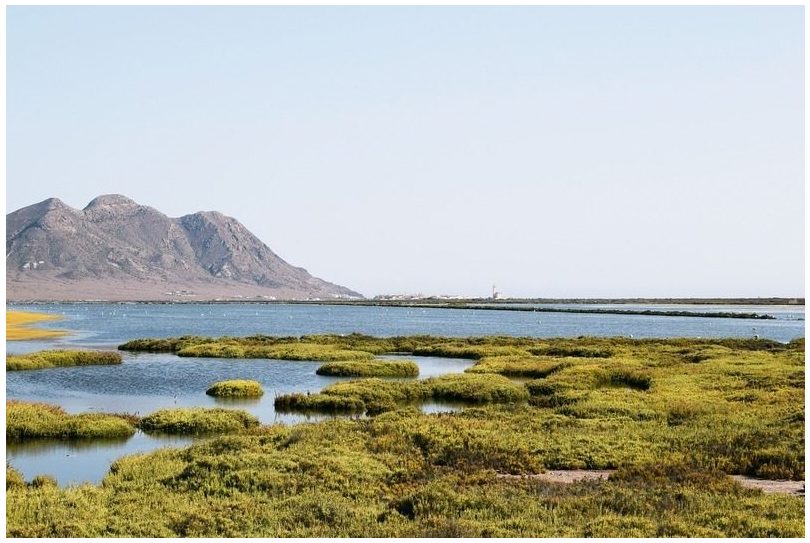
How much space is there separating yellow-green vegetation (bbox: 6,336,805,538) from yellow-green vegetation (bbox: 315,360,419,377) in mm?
18059

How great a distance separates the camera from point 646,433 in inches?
1165

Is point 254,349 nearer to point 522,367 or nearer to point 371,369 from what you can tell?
point 371,369

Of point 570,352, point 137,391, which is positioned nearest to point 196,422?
point 137,391

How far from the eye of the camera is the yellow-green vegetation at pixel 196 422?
34344mm

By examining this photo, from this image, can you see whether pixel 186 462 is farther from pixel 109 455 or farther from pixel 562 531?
pixel 562 531

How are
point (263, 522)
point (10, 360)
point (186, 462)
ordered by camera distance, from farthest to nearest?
1. point (10, 360)
2. point (186, 462)
3. point (263, 522)

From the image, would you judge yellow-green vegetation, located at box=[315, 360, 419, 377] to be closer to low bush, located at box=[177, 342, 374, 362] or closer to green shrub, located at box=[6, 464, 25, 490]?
low bush, located at box=[177, 342, 374, 362]

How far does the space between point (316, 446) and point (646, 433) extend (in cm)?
1182

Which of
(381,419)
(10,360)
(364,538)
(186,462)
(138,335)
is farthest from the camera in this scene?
(138,335)

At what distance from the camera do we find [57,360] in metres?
62.6

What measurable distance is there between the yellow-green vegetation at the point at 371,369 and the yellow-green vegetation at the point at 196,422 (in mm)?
22229

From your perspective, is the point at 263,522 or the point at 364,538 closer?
the point at 364,538


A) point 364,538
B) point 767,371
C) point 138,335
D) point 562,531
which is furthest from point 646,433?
point 138,335

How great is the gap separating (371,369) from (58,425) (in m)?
28.6
